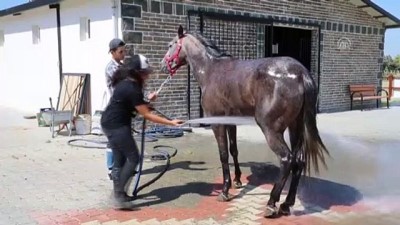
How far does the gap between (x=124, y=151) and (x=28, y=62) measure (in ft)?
34.8

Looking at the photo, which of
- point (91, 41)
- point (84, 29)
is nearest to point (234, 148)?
point (91, 41)

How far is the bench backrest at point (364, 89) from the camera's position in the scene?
1517 centimetres

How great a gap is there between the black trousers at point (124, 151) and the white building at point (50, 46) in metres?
5.20

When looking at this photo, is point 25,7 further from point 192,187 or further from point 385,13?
point 385,13

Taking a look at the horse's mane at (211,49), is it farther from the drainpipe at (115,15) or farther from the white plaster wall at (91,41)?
the white plaster wall at (91,41)

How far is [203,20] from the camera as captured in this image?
1055 cm

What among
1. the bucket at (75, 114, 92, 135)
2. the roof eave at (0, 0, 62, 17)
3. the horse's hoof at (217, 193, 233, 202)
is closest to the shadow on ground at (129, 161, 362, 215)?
the horse's hoof at (217, 193, 233, 202)

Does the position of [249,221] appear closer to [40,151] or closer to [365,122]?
[40,151]

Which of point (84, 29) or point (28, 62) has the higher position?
point (84, 29)

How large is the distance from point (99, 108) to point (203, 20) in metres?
3.33

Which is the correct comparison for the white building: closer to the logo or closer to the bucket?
the bucket

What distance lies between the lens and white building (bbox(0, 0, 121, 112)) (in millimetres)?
9742

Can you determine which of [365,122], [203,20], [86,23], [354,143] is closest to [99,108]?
[86,23]

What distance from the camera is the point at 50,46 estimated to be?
12141 millimetres
